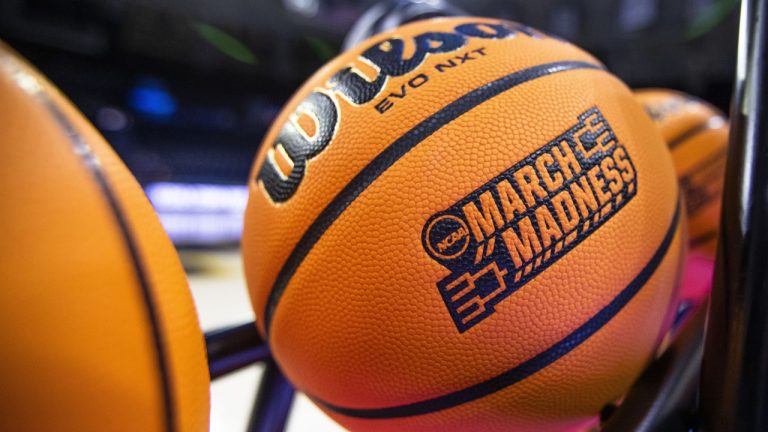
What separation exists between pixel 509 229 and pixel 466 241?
0.11ft

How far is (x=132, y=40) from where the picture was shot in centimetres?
430

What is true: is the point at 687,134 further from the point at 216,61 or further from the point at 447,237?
the point at 216,61

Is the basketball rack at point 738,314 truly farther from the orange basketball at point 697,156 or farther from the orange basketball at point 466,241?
the orange basketball at point 697,156

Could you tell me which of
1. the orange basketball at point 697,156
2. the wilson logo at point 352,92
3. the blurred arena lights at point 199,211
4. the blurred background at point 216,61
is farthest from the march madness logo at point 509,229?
the blurred arena lights at point 199,211

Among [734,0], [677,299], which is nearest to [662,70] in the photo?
[734,0]

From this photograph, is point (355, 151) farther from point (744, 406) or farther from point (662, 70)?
point (662, 70)

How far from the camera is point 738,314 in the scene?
38 cm

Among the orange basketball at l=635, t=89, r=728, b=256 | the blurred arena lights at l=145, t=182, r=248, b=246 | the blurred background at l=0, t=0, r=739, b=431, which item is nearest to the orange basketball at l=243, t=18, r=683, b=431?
the orange basketball at l=635, t=89, r=728, b=256

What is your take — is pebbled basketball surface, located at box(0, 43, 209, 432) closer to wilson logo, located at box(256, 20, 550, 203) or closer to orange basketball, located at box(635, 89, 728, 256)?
wilson logo, located at box(256, 20, 550, 203)

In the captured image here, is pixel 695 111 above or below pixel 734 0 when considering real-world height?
below

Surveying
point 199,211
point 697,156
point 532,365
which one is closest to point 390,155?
point 532,365

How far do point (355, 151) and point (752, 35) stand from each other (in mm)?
291

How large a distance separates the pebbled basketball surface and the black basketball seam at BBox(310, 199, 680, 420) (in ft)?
0.62

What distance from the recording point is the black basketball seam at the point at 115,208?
0.31 metres
